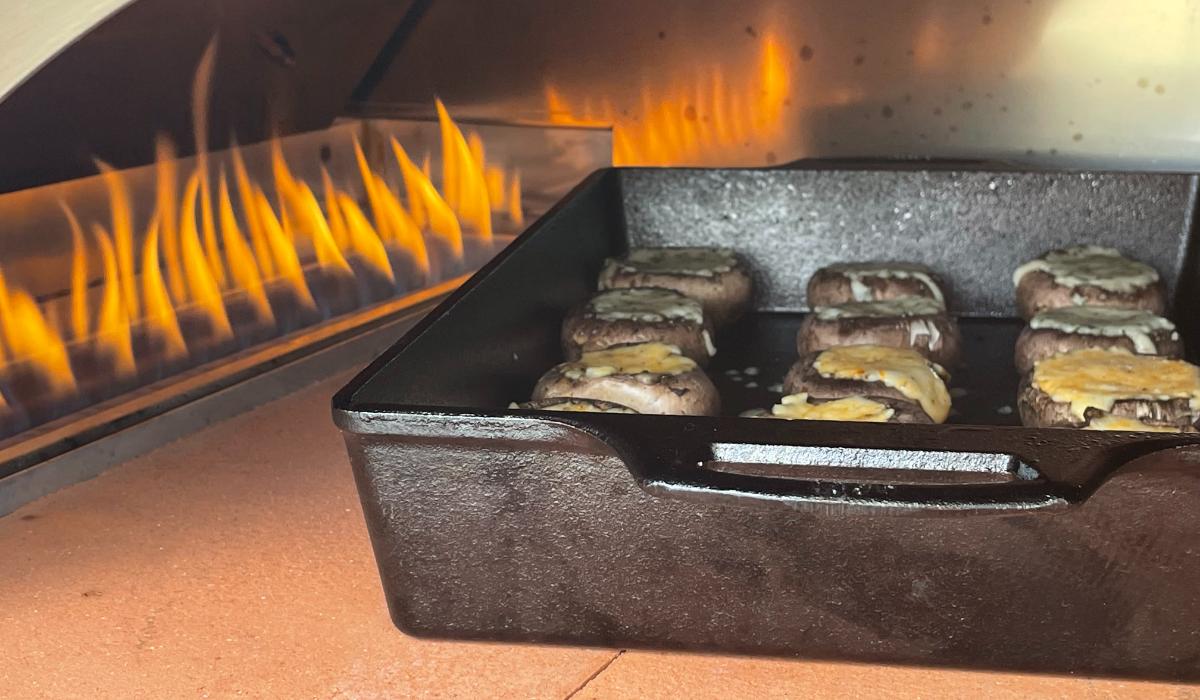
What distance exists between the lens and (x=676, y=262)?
6.95 feet

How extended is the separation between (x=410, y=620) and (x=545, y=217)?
810 mm

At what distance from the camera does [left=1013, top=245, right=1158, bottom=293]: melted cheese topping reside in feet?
6.31

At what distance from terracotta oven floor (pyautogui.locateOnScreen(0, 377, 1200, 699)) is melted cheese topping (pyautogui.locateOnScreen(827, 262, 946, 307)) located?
879mm

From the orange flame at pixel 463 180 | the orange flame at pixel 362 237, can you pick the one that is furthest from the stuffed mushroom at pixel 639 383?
the orange flame at pixel 463 180

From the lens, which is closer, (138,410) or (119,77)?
(119,77)

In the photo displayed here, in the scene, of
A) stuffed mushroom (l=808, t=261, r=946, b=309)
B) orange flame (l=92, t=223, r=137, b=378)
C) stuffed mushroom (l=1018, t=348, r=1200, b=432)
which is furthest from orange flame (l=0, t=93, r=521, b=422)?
stuffed mushroom (l=1018, t=348, r=1200, b=432)

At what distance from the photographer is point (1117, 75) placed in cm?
220

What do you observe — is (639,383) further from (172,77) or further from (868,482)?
(172,77)

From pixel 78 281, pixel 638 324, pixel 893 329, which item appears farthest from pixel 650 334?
pixel 78 281

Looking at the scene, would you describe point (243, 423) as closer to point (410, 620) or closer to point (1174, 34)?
point (410, 620)

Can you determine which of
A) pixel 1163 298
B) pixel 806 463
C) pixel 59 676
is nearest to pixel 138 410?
pixel 59 676

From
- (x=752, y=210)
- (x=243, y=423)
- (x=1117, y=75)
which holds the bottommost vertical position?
(x=243, y=423)

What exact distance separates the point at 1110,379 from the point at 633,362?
2.10 ft

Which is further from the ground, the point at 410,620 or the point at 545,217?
the point at 545,217
